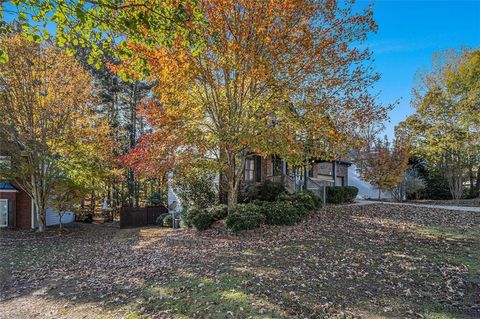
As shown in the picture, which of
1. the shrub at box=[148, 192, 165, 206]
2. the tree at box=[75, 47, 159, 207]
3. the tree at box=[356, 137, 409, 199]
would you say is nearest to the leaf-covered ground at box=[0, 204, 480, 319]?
the tree at box=[356, 137, 409, 199]

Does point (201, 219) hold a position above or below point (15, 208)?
below

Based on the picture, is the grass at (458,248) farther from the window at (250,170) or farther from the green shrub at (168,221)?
the green shrub at (168,221)

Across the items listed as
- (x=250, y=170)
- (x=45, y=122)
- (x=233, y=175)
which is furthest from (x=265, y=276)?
(x=250, y=170)

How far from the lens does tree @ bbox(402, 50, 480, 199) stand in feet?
68.4

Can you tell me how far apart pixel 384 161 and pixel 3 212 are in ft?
79.6

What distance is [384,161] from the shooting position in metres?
22.2

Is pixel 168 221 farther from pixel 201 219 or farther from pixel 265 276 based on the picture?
pixel 265 276

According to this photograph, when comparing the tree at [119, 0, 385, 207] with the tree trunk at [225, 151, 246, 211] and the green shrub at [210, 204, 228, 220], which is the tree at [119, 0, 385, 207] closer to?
the tree trunk at [225, 151, 246, 211]

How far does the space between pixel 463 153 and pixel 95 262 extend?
2496cm

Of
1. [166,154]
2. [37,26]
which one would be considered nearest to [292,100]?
[166,154]

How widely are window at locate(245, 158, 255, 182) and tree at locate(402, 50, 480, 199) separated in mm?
13228

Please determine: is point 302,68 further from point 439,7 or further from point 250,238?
point 250,238

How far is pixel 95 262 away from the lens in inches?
361

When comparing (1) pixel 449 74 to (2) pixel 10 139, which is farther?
(1) pixel 449 74
